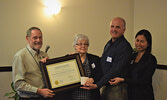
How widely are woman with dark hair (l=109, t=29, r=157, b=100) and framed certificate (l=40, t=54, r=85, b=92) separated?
636mm

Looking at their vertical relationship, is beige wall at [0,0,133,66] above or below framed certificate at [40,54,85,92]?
above

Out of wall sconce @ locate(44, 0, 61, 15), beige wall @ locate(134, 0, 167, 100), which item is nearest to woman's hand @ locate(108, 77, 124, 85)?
beige wall @ locate(134, 0, 167, 100)

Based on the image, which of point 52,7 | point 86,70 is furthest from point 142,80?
point 52,7

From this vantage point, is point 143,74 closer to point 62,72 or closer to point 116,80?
point 116,80

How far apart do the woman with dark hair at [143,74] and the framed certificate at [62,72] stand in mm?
636

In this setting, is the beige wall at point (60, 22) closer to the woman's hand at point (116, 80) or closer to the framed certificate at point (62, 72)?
the framed certificate at point (62, 72)

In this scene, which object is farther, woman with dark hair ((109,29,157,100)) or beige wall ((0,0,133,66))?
beige wall ((0,0,133,66))

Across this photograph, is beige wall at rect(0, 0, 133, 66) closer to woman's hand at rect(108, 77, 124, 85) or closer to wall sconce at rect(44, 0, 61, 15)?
wall sconce at rect(44, 0, 61, 15)

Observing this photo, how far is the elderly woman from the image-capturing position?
7.23 ft

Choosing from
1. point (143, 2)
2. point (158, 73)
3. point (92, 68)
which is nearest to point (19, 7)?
point (92, 68)

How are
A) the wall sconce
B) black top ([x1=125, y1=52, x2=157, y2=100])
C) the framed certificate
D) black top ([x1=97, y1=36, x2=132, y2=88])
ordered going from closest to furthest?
the framed certificate < black top ([x1=97, y1=36, x2=132, y2=88]) < black top ([x1=125, y1=52, x2=157, y2=100]) < the wall sconce

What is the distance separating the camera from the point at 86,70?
2268 millimetres

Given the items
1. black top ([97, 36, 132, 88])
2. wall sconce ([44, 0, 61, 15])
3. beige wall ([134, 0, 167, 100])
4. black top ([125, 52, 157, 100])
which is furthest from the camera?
wall sconce ([44, 0, 61, 15])

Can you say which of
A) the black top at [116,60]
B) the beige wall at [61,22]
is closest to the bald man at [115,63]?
the black top at [116,60]
